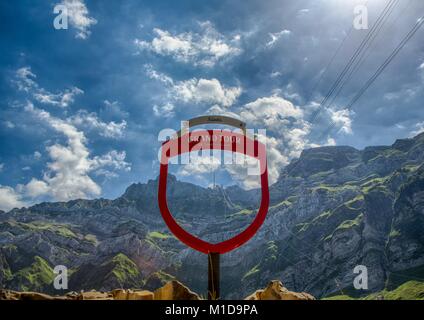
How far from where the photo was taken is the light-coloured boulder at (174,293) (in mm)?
8625

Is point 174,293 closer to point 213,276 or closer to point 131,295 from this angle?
point 131,295

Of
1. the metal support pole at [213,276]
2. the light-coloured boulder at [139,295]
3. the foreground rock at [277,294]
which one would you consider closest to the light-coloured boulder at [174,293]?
the light-coloured boulder at [139,295]

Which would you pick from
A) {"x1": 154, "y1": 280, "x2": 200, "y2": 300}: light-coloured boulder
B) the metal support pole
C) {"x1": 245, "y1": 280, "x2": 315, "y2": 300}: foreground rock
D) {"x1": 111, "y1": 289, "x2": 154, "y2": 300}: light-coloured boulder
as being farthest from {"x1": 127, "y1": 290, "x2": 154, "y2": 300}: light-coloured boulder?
{"x1": 245, "y1": 280, "x2": 315, "y2": 300}: foreground rock

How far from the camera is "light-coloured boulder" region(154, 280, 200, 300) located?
862 cm

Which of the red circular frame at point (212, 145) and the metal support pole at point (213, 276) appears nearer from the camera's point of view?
the metal support pole at point (213, 276)

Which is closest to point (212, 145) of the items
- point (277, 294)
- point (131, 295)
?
point (277, 294)

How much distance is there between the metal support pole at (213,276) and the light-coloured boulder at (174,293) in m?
0.69

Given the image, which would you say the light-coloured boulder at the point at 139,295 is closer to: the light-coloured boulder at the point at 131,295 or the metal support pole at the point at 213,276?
the light-coloured boulder at the point at 131,295

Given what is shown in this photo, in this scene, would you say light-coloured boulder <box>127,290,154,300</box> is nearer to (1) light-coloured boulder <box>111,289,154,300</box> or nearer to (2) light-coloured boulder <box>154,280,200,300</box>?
(1) light-coloured boulder <box>111,289,154,300</box>
